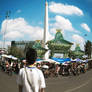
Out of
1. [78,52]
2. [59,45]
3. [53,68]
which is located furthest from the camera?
[78,52]

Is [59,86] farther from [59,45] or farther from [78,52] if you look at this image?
[78,52]

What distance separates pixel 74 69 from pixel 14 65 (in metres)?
8.13

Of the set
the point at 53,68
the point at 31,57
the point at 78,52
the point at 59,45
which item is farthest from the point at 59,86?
the point at 78,52

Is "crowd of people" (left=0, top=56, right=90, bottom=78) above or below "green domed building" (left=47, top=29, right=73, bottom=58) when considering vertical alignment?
below

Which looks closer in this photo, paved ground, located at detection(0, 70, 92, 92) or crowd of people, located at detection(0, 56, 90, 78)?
paved ground, located at detection(0, 70, 92, 92)

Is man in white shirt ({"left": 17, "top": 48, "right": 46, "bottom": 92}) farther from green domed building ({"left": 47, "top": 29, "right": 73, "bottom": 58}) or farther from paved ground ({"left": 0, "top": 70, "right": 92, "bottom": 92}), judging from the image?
green domed building ({"left": 47, "top": 29, "right": 73, "bottom": 58})

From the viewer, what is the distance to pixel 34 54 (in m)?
2.93

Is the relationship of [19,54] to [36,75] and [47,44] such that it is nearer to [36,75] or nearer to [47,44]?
[47,44]

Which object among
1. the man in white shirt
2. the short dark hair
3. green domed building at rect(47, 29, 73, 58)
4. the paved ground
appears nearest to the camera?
the man in white shirt

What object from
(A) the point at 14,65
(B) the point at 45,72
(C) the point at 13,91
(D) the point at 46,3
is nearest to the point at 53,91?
(C) the point at 13,91

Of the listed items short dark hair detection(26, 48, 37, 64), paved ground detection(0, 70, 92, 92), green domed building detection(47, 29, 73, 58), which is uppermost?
green domed building detection(47, 29, 73, 58)

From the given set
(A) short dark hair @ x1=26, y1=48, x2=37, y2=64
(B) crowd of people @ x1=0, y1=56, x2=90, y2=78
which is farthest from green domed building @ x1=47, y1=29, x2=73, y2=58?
(A) short dark hair @ x1=26, y1=48, x2=37, y2=64

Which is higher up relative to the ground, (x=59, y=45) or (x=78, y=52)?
(x=59, y=45)

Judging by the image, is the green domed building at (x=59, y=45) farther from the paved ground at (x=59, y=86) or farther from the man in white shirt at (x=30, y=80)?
the man in white shirt at (x=30, y=80)
